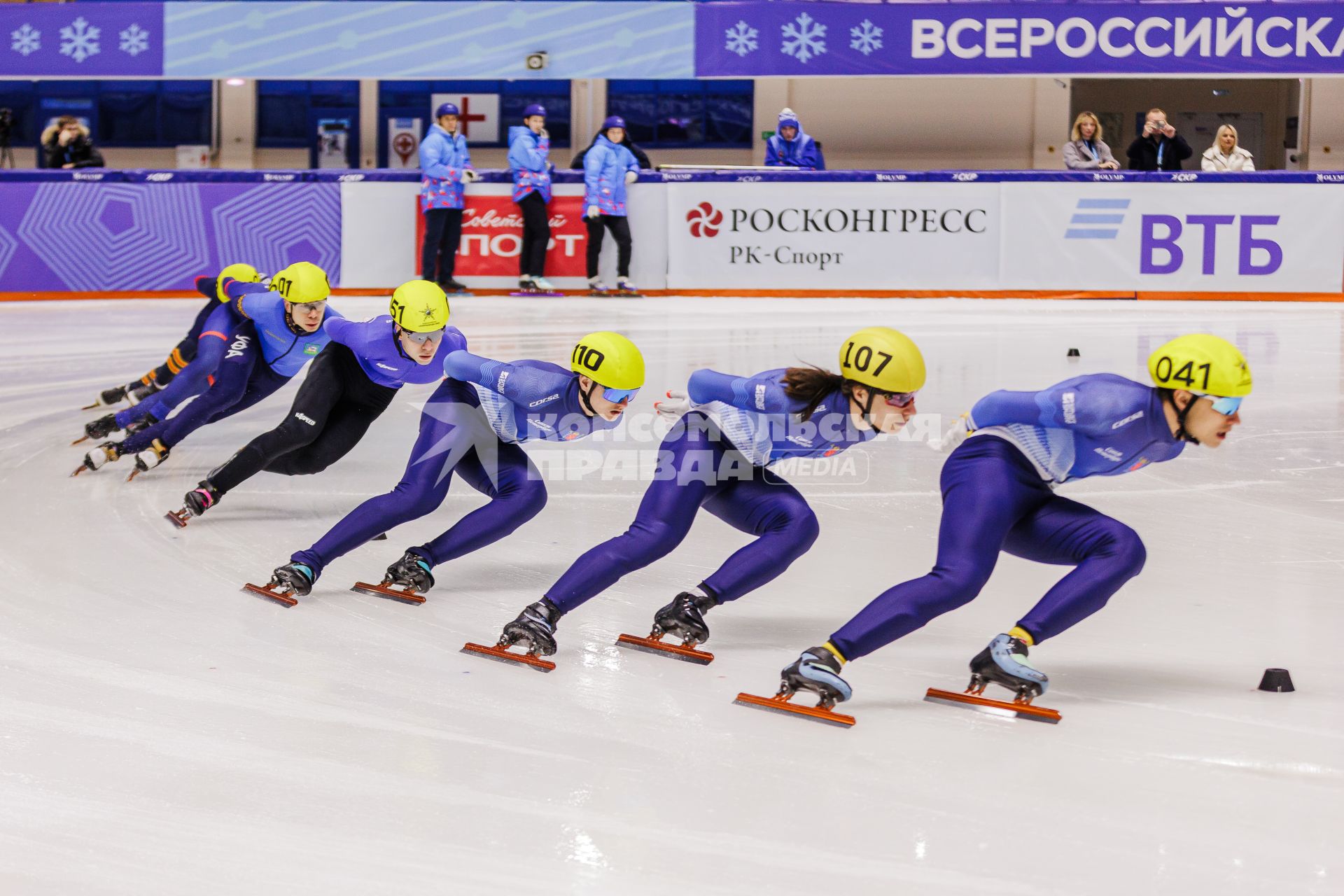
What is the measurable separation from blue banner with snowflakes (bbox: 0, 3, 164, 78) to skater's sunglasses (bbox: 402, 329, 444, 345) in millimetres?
10600

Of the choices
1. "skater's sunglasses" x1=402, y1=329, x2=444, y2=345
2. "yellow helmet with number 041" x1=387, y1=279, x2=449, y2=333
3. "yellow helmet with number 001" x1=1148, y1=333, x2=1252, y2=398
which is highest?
"yellow helmet with number 041" x1=387, y1=279, x2=449, y2=333

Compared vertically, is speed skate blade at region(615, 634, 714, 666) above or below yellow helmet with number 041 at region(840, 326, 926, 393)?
below

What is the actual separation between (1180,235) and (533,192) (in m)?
5.79

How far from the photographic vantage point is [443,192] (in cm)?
1272

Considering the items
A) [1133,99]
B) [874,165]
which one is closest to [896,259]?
[874,165]

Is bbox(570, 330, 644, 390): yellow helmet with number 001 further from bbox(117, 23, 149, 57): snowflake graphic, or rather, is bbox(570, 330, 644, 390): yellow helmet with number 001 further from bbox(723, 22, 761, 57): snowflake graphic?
bbox(117, 23, 149, 57): snowflake graphic

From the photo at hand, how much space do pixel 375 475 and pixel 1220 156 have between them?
31.1 ft

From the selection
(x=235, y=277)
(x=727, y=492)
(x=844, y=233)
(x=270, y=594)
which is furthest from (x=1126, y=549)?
(x=844, y=233)

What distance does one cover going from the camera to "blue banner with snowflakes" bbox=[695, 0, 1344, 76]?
13.1 meters

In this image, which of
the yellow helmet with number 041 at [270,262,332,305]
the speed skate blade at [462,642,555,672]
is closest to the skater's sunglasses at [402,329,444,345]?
the yellow helmet with number 041 at [270,262,332,305]

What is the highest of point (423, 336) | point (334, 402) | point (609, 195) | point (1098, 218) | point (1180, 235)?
point (609, 195)

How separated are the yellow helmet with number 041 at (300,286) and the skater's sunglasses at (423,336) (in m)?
1.02

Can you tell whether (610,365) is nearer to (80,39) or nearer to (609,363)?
(609,363)

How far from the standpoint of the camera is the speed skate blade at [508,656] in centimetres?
352
